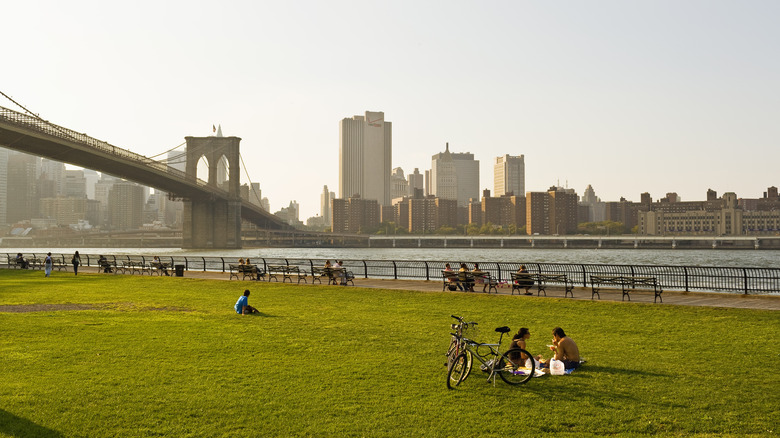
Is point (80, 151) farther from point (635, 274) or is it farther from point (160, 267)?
point (635, 274)

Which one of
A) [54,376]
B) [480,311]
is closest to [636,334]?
[480,311]

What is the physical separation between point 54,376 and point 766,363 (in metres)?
11.1

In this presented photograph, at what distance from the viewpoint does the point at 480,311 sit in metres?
17.2

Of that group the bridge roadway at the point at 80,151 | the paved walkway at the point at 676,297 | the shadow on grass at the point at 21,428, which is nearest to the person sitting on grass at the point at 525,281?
the paved walkway at the point at 676,297

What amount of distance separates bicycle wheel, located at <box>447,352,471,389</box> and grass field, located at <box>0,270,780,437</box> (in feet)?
0.67

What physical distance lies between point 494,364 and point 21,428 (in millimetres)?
5993

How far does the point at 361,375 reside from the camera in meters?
9.42

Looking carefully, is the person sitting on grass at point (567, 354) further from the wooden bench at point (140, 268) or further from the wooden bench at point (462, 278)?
the wooden bench at point (140, 268)

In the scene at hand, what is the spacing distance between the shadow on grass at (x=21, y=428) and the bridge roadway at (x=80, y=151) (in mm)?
50383

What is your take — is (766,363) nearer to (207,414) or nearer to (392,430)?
(392,430)

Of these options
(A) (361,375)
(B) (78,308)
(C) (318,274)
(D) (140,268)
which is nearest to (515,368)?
(A) (361,375)

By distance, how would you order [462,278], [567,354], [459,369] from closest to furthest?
[459,369] → [567,354] → [462,278]

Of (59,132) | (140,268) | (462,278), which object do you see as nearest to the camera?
(462,278)

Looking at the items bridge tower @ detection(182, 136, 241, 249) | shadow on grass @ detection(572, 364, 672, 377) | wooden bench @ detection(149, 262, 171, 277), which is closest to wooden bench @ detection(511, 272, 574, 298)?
shadow on grass @ detection(572, 364, 672, 377)
